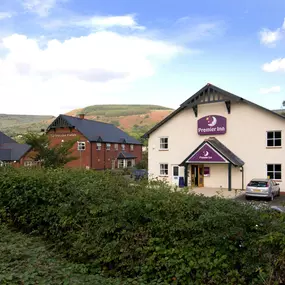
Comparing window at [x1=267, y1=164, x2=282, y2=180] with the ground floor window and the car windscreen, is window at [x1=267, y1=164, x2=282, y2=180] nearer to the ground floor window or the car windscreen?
the car windscreen

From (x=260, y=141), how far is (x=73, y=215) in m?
19.9

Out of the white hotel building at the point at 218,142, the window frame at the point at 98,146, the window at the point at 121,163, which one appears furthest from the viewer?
the window at the point at 121,163

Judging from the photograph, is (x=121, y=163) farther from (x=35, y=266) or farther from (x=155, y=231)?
(x=35, y=266)

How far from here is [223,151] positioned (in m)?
23.8

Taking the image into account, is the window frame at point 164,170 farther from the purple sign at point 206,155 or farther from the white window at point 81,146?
the white window at point 81,146

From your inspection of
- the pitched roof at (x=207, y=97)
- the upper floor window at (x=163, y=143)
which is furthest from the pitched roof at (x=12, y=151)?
the pitched roof at (x=207, y=97)

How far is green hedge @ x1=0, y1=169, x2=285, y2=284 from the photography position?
469cm

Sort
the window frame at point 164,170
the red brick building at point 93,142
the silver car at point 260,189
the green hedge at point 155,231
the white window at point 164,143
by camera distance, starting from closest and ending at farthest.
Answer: the green hedge at point 155,231 → the silver car at point 260,189 → the window frame at point 164,170 → the white window at point 164,143 → the red brick building at point 93,142

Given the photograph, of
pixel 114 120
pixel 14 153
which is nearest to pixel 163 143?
pixel 14 153

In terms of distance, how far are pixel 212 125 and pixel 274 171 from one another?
251 inches

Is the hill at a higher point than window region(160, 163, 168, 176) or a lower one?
higher

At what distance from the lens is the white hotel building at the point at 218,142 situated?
22.7 meters

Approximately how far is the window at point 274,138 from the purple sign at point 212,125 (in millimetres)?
3650

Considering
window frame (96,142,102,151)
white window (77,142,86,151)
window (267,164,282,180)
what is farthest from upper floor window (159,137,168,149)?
window frame (96,142,102,151)
